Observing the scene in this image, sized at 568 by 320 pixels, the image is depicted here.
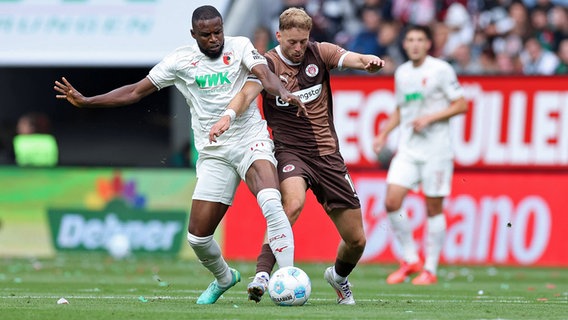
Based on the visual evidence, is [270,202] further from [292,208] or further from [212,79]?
[212,79]

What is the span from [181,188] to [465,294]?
6.95m

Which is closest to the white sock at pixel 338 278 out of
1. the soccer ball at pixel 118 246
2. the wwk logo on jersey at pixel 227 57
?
the wwk logo on jersey at pixel 227 57

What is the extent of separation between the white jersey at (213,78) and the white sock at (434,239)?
4.92 meters

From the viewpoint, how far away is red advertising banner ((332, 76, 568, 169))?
17.6 m

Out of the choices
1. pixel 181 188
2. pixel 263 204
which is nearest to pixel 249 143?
pixel 263 204

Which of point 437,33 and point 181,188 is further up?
point 437,33

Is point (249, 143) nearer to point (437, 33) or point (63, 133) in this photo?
point (437, 33)

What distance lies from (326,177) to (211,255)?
114cm

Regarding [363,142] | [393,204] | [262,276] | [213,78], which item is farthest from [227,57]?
[363,142]

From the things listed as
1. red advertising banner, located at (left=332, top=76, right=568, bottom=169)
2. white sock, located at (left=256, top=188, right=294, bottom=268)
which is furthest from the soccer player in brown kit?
red advertising banner, located at (left=332, top=76, right=568, bottom=169)

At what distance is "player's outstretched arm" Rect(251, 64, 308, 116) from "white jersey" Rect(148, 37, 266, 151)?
7 cm

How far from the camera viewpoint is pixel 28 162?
62.4 ft

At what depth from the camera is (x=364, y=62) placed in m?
9.81

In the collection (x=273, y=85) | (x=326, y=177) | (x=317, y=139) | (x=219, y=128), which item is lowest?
(x=326, y=177)
